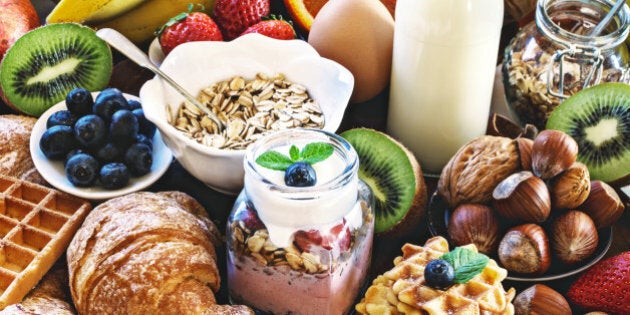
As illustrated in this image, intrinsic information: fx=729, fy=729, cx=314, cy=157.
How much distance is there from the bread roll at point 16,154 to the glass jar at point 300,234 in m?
0.44

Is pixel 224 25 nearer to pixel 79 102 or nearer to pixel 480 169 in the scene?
pixel 79 102

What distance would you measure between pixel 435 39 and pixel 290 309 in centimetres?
50

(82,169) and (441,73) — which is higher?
(441,73)

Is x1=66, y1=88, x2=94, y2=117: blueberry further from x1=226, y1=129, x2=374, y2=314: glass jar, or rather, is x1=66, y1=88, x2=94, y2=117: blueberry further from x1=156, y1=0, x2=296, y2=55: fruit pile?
x1=226, y1=129, x2=374, y2=314: glass jar

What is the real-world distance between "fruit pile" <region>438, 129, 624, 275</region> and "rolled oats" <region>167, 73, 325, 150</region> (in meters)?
0.31

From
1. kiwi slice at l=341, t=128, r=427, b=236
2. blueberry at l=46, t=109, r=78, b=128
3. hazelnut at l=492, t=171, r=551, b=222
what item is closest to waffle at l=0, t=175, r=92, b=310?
blueberry at l=46, t=109, r=78, b=128

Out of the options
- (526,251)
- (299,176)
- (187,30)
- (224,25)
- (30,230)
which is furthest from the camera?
(224,25)

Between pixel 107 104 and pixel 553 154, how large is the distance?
2.41 feet

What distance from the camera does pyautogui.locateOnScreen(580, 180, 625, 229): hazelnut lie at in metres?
1.10

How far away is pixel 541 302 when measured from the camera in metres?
1.02

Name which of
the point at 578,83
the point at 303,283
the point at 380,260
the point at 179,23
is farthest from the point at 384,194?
the point at 179,23

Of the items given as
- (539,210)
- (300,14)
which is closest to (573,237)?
(539,210)

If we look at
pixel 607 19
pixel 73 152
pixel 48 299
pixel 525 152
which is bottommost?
pixel 48 299

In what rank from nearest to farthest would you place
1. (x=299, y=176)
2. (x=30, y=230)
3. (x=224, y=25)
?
(x=299, y=176)
(x=30, y=230)
(x=224, y=25)
